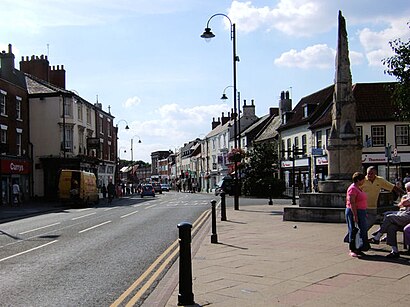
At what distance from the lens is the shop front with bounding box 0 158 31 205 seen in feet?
127

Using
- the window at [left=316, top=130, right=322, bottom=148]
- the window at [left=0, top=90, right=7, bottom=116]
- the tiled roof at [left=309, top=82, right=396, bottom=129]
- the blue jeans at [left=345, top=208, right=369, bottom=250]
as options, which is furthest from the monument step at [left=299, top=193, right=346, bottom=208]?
the window at [left=316, top=130, right=322, bottom=148]

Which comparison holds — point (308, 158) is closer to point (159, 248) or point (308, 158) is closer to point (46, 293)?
point (159, 248)

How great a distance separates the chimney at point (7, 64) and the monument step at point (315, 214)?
33.9m

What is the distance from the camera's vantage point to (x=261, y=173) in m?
44.2

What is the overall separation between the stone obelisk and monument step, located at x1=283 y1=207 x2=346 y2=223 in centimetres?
109

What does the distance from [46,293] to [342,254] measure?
572cm

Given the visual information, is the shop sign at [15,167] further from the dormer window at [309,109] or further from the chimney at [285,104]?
the chimney at [285,104]

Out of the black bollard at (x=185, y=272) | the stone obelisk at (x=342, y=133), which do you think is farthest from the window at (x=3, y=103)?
the black bollard at (x=185, y=272)

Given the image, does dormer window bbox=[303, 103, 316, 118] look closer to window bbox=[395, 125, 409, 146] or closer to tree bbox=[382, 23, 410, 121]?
window bbox=[395, 125, 409, 146]

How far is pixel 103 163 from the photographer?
2530 inches

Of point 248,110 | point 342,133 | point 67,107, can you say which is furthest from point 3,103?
point 248,110

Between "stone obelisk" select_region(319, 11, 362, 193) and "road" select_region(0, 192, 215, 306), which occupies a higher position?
"stone obelisk" select_region(319, 11, 362, 193)

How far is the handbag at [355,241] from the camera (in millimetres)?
9644

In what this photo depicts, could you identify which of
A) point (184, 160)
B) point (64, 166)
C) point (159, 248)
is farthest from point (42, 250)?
point (184, 160)
